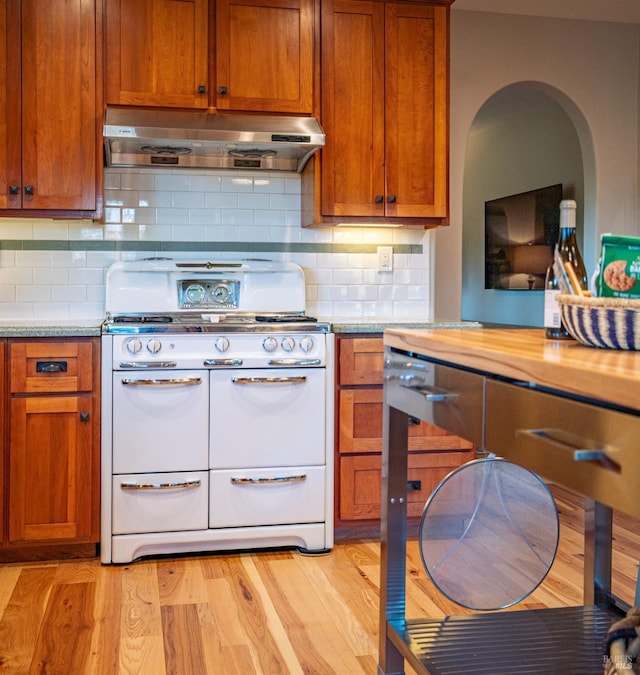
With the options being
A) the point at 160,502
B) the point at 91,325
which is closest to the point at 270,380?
the point at 160,502

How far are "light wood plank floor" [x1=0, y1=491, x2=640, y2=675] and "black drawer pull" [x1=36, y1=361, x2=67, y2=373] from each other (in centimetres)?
73

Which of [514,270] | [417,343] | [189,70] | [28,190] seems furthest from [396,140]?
[514,270]

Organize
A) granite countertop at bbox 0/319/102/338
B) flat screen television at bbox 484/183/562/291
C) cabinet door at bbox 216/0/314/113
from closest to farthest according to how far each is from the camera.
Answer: granite countertop at bbox 0/319/102/338, cabinet door at bbox 216/0/314/113, flat screen television at bbox 484/183/562/291

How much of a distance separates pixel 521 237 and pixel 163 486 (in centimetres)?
404

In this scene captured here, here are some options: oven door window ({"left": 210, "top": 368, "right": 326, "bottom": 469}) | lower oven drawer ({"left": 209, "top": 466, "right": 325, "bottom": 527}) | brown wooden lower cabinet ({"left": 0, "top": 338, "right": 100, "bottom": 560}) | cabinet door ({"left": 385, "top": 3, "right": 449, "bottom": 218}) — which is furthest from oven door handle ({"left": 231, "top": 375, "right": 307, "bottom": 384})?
cabinet door ({"left": 385, "top": 3, "right": 449, "bottom": 218})

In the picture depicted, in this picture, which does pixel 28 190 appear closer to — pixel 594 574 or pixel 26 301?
pixel 26 301

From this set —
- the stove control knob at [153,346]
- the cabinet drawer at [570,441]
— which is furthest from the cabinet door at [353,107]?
the cabinet drawer at [570,441]

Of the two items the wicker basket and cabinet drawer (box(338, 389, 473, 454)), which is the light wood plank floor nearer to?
cabinet drawer (box(338, 389, 473, 454))

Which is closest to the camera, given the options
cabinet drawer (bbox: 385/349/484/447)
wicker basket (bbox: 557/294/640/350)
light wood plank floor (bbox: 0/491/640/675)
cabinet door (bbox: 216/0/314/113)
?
wicker basket (bbox: 557/294/640/350)

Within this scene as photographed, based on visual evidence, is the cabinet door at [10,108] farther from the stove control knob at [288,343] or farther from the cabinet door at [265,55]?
the stove control knob at [288,343]

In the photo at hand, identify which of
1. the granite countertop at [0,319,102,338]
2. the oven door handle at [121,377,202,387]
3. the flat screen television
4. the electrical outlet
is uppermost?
the flat screen television

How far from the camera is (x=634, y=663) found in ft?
3.84

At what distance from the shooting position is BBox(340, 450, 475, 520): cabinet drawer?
3115 millimetres

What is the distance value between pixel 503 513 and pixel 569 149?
161 inches
